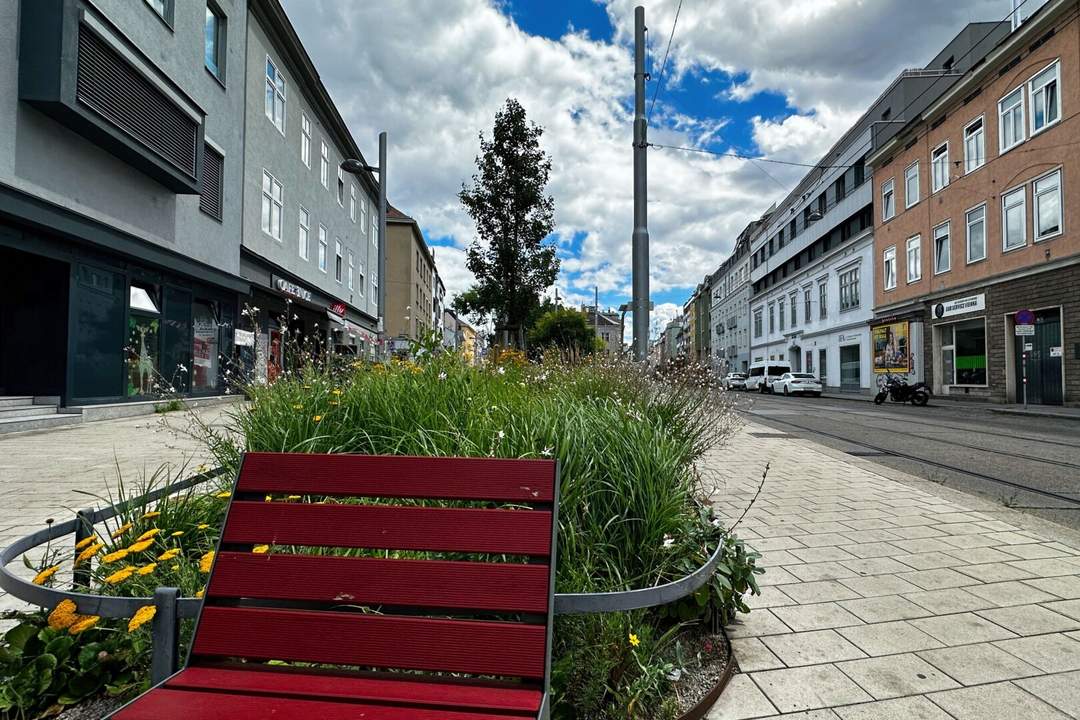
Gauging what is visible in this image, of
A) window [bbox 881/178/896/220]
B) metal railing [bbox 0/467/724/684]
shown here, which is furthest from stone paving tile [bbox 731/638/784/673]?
window [bbox 881/178/896/220]

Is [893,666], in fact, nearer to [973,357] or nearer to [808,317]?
[973,357]

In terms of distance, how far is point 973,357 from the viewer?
74.1 ft

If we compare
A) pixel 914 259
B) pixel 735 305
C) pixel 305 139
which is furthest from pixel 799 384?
pixel 735 305

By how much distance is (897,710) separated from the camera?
198cm

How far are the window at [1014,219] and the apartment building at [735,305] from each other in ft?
116

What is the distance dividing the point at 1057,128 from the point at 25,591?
25.7m

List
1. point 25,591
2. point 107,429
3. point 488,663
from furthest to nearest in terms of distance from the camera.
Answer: point 107,429 < point 25,591 < point 488,663

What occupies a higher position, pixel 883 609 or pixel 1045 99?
pixel 1045 99

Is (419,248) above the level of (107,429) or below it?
above

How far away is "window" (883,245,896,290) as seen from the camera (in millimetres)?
28750

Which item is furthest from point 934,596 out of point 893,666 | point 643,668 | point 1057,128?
point 1057,128

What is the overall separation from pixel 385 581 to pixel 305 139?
83.2 feet

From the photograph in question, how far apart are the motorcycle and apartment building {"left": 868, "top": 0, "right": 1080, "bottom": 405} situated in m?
2.64

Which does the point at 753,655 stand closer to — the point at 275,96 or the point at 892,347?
the point at 275,96
